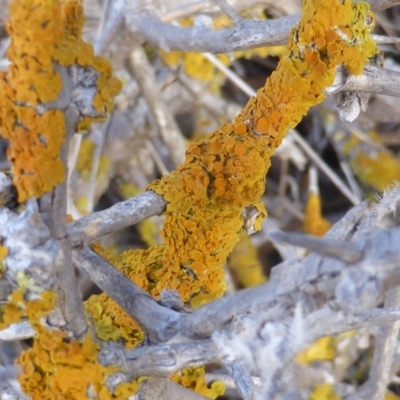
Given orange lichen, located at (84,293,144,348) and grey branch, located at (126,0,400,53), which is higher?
grey branch, located at (126,0,400,53)

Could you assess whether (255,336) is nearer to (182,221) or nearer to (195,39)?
(182,221)

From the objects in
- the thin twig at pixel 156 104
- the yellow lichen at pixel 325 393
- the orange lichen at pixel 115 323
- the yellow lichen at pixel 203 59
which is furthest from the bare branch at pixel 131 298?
the yellow lichen at pixel 203 59

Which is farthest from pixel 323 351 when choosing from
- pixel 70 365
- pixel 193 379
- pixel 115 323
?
pixel 70 365

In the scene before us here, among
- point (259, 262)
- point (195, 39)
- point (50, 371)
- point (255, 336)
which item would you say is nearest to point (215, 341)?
point (255, 336)

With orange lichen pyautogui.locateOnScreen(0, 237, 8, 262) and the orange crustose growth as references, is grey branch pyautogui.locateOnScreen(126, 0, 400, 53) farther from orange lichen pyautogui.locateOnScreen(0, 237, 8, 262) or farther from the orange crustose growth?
orange lichen pyautogui.locateOnScreen(0, 237, 8, 262)

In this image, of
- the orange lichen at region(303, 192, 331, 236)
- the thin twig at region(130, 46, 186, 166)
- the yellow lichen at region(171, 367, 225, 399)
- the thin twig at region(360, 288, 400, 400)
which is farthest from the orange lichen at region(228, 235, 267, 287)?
the yellow lichen at region(171, 367, 225, 399)

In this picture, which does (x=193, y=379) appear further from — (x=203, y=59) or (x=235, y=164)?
(x=203, y=59)
